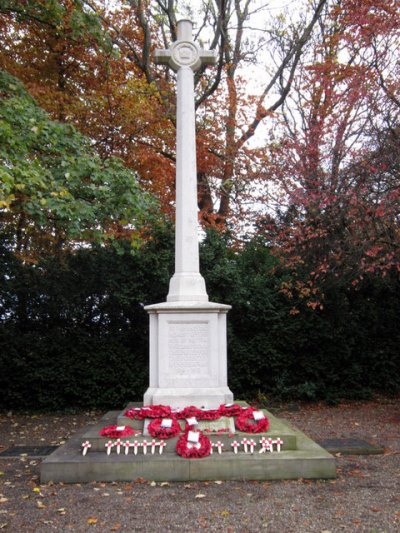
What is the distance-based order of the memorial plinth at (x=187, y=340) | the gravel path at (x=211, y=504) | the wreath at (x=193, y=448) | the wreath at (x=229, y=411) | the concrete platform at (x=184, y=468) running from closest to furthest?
1. the gravel path at (x=211, y=504)
2. the concrete platform at (x=184, y=468)
3. the wreath at (x=193, y=448)
4. the wreath at (x=229, y=411)
5. the memorial plinth at (x=187, y=340)

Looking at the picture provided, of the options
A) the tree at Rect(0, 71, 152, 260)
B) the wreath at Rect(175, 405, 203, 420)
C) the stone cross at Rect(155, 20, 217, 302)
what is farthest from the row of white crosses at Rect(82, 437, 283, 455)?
the tree at Rect(0, 71, 152, 260)

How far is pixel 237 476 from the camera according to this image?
5.27 meters

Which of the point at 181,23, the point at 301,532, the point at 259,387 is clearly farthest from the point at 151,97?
the point at 301,532

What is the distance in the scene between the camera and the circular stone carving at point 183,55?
735 cm

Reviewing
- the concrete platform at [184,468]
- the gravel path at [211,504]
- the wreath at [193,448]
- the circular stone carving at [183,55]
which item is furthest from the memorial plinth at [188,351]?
the circular stone carving at [183,55]

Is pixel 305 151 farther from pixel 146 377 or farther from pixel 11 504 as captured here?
pixel 11 504

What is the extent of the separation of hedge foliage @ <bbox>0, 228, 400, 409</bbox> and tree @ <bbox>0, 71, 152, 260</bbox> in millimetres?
1675

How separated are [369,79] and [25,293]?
26.6 ft

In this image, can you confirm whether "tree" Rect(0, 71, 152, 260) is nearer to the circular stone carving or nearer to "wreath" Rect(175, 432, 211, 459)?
the circular stone carving

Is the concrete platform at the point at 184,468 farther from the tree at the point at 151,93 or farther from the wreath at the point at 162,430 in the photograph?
the tree at the point at 151,93

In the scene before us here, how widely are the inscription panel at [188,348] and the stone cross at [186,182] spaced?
1.28ft

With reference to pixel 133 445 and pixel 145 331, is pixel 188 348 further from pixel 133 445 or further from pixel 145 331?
pixel 145 331

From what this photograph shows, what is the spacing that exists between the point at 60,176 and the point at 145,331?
4037 millimetres

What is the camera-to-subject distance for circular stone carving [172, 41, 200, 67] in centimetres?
735
